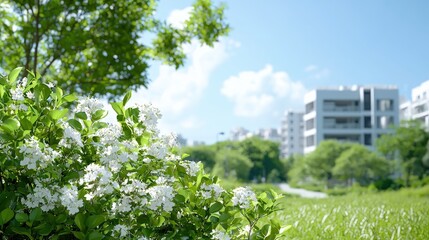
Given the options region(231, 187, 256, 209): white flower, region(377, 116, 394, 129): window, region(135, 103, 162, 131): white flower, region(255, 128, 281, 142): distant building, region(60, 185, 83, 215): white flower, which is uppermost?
region(255, 128, 281, 142): distant building

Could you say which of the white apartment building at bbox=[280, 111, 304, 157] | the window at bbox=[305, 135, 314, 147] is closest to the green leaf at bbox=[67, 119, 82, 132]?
the window at bbox=[305, 135, 314, 147]

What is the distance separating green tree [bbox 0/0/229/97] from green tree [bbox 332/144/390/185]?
136ft

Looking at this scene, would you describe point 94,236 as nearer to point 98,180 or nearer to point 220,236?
point 98,180

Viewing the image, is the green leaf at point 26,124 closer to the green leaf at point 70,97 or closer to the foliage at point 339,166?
the green leaf at point 70,97

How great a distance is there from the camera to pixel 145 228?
3.26 m

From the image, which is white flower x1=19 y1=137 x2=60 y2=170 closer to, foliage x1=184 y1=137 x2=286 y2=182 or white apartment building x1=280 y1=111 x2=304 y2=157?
foliage x1=184 y1=137 x2=286 y2=182

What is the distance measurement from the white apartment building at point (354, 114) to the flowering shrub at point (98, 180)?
6410 cm

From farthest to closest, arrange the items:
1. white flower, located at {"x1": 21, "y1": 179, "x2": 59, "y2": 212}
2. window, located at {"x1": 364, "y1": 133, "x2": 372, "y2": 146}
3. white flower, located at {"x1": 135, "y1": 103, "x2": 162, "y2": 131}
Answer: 1. window, located at {"x1": 364, "y1": 133, "x2": 372, "y2": 146}
2. white flower, located at {"x1": 135, "y1": 103, "x2": 162, "y2": 131}
3. white flower, located at {"x1": 21, "y1": 179, "x2": 59, "y2": 212}

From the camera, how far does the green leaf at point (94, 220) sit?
3.03 metres

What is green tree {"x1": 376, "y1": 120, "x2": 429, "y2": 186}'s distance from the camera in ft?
154

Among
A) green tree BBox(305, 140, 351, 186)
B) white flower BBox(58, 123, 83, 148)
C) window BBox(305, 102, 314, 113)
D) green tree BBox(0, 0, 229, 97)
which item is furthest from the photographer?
window BBox(305, 102, 314, 113)

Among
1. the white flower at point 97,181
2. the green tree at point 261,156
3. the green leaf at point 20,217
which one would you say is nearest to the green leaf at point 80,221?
the white flower at point 97,181

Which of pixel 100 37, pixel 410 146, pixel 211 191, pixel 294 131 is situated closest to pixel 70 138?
pixel 211 191

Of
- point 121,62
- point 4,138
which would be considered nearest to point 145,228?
point 4,138
